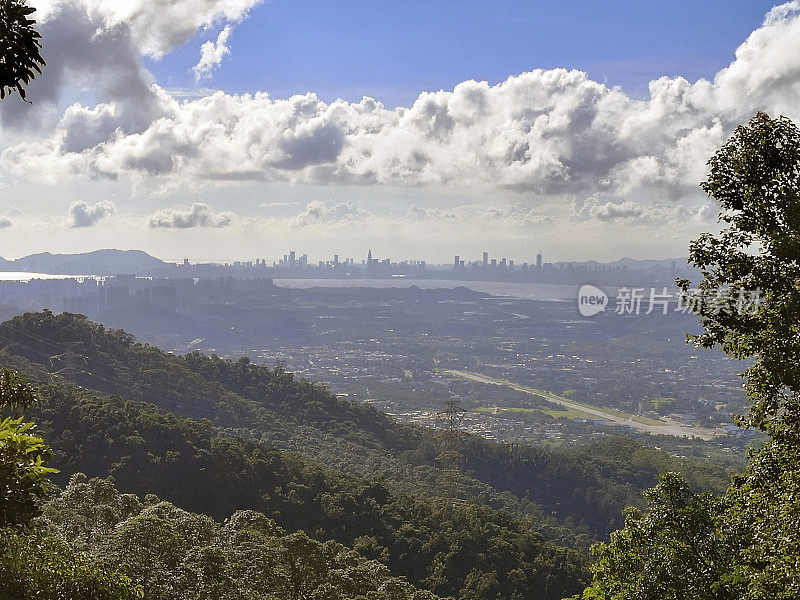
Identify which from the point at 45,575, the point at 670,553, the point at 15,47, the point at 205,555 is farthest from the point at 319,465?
the point at 15,47

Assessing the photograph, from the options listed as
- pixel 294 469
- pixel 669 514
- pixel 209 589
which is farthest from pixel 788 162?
pixel 294 469

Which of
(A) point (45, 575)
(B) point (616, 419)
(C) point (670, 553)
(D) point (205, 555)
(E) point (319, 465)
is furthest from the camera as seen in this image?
(B) point (616, 419)

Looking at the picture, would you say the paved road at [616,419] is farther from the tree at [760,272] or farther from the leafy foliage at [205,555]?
the tree at [760,272]

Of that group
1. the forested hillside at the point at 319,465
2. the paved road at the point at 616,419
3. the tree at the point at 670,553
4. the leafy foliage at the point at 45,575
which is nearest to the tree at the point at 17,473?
the leafy foliage at the point at 45,575

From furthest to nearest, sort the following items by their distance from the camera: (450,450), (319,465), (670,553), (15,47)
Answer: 1. (450,450)
2. (319,465)
3. (670,553)
4. (15,47)

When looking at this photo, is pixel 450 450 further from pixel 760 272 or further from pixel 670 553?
pixel 760 272

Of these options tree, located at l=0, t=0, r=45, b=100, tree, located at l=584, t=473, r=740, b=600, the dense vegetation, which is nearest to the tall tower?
tree, located at l=584, t=473, r=740, b=600
